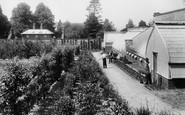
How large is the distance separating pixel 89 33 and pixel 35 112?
59.7 metres

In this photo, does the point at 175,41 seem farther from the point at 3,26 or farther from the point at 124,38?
the point at 3,26

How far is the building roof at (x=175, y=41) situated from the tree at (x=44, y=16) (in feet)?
221

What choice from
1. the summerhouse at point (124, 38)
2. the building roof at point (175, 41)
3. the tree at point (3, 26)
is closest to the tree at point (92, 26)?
the tree at point (3, 26)

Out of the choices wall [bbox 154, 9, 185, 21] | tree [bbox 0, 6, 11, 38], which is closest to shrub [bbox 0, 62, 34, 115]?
wall [bbox 154, 9, 185, 21]

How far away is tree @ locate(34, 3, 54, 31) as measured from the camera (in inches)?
3073

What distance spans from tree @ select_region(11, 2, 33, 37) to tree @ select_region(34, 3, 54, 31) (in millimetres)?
3200

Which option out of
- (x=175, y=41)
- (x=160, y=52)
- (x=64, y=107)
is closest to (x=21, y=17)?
(x=160, y=52)

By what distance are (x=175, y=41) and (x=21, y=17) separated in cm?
6938

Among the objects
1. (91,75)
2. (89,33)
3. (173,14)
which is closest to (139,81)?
(91,75)

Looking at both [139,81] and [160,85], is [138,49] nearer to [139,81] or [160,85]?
[139,81]

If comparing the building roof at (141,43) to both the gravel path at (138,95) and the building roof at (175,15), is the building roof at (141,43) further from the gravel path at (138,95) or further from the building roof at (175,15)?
the gravel path at (138,95)

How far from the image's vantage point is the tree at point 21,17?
73000 mm

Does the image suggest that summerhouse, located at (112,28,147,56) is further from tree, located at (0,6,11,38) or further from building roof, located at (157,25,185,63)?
tree, located at (0,6,11,38)

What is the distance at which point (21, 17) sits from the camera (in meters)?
74.8
